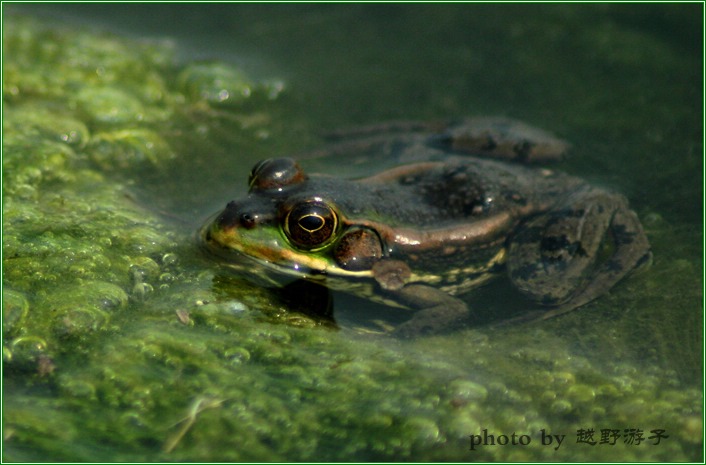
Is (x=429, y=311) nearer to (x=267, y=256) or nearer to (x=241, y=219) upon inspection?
(x=267, y=256)

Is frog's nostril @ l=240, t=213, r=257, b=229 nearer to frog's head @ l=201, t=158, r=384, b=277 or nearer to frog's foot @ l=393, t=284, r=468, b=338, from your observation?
frog's head @ l=201, t=158, r=384, b=277

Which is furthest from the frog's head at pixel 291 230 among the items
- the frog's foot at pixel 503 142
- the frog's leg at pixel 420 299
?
the frog's foot at pixel 503 142

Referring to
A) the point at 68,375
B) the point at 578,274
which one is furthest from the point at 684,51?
the point at 68,375

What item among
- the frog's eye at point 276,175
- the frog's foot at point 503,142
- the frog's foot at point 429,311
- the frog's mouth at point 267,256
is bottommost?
the frog's foot at point 429,311

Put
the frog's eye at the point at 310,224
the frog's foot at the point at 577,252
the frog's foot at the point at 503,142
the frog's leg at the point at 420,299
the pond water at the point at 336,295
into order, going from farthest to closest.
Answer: the frog's foot at the point at 503,142 < the frog's foot at the point at 577,252 < the frog's leg at the point at 420,299 < the frog's eye at the point at 310,224 < the pond water at the point at 336,295

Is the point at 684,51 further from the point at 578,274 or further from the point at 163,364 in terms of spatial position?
the point at 163,364

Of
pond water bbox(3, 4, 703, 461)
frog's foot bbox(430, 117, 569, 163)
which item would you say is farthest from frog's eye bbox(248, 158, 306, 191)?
frog's foot bbox(430, 117, 569, 163)

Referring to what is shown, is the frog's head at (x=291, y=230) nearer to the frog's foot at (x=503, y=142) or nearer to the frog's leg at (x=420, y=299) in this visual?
the frog's leg at (x=420, y=299)
